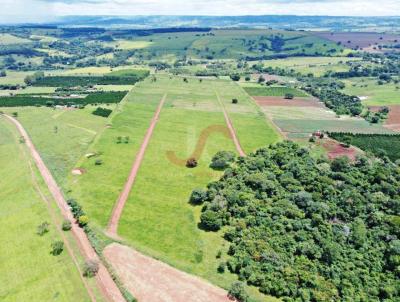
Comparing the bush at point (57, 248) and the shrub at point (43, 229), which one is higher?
the bush at point (57, 248)

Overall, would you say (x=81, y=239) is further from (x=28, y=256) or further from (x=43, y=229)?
(x=28, y=256)

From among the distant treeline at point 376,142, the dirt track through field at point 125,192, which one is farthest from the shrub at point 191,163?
the distant treeline at point 376,142

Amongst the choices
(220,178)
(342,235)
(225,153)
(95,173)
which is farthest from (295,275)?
(95,173)

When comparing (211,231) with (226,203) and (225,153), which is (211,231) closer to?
(226,203)

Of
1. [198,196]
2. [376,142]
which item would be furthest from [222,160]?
[376,142]

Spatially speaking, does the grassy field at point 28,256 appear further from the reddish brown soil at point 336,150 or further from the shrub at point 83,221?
the reddish brown soil at point 336,150

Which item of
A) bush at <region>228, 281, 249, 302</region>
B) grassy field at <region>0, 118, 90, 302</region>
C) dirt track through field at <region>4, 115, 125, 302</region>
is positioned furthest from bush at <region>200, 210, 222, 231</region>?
grassy field at <region>0, 118, 90, 302</region>
